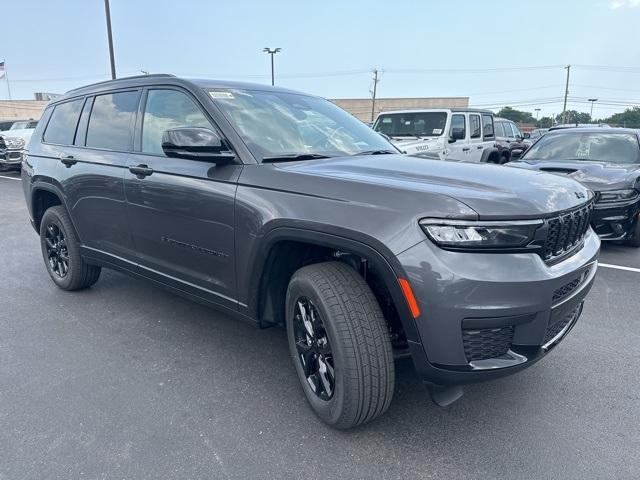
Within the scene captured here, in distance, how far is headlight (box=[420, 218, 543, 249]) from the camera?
79.6 inches

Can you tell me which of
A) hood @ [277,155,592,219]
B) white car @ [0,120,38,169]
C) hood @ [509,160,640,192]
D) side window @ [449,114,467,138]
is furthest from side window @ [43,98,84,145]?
white car @ [0,120,38,169]

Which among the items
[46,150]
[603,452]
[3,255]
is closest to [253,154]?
[603,452]

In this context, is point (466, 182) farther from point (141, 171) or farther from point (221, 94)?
point (141, 171)

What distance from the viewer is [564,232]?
232 cm

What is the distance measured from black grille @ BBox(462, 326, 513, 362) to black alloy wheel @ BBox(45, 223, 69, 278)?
151 inches

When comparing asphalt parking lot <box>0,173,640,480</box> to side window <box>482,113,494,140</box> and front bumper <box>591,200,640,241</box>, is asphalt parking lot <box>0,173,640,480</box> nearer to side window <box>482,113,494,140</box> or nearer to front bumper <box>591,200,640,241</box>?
front bumper <box>591,200,640,241</box>

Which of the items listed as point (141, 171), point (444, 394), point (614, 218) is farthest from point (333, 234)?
point (614, 218)

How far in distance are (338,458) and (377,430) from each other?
0.30m

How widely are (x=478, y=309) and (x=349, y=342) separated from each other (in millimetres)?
610

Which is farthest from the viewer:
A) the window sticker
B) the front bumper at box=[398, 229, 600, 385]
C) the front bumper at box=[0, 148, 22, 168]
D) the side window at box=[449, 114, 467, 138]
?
the front bumper at box=[0, 148, 22, 168]

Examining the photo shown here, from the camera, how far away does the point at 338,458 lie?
2.32 metres

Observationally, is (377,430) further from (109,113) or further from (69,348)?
(109,113)

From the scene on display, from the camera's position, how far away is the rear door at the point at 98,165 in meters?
3.62

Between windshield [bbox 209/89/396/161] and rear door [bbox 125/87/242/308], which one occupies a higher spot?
windshield [bbox 209/89/396/161]
